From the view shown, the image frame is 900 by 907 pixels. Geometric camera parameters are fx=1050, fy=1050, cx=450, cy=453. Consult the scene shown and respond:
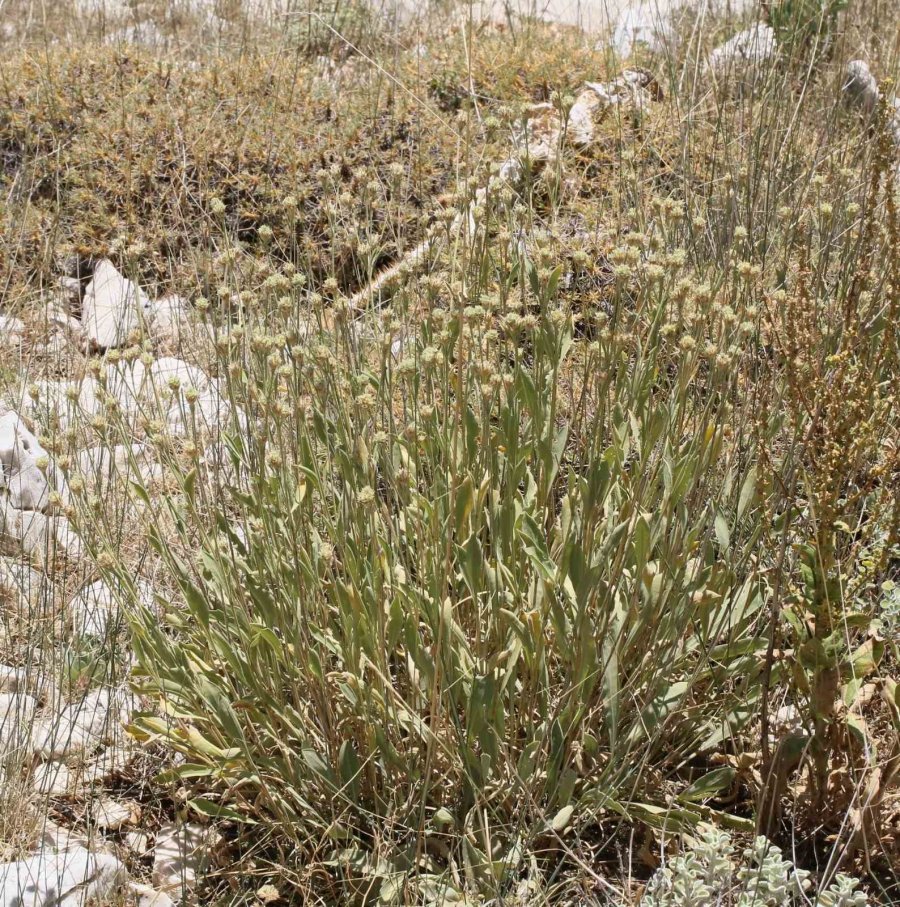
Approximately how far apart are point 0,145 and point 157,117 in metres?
0.83

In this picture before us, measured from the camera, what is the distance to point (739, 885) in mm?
2076

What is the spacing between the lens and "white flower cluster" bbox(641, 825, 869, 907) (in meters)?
1.96

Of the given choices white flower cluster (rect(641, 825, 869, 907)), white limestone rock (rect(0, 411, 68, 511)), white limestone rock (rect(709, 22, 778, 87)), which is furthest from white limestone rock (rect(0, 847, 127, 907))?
white limestone rock (rect(709, 22, 778, 87))

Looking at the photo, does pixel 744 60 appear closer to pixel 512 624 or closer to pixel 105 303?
pixel 105 303

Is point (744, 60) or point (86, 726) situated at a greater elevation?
point (744, 60)

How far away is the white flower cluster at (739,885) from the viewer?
77.0 inches

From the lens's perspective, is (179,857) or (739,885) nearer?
(739,885)

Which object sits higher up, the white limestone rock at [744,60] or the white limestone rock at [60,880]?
the white limestone rock at [744,60]

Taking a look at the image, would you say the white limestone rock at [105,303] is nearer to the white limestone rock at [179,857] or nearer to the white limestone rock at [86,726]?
the white limestone rock at [86,726]

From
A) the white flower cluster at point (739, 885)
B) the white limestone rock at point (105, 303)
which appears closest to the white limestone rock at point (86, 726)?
the white flower cluster at point (739, 885)

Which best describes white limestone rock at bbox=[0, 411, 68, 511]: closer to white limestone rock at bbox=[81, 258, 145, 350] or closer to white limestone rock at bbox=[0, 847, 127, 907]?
white limestone rock at bbox=[81, 258, 145, 350]

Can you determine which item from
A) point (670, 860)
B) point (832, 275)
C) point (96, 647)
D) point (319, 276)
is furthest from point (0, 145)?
point (670, 860)

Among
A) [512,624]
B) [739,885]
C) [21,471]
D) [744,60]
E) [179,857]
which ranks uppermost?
[744,60]

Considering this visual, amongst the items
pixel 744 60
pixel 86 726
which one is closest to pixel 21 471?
pixel 86 726
